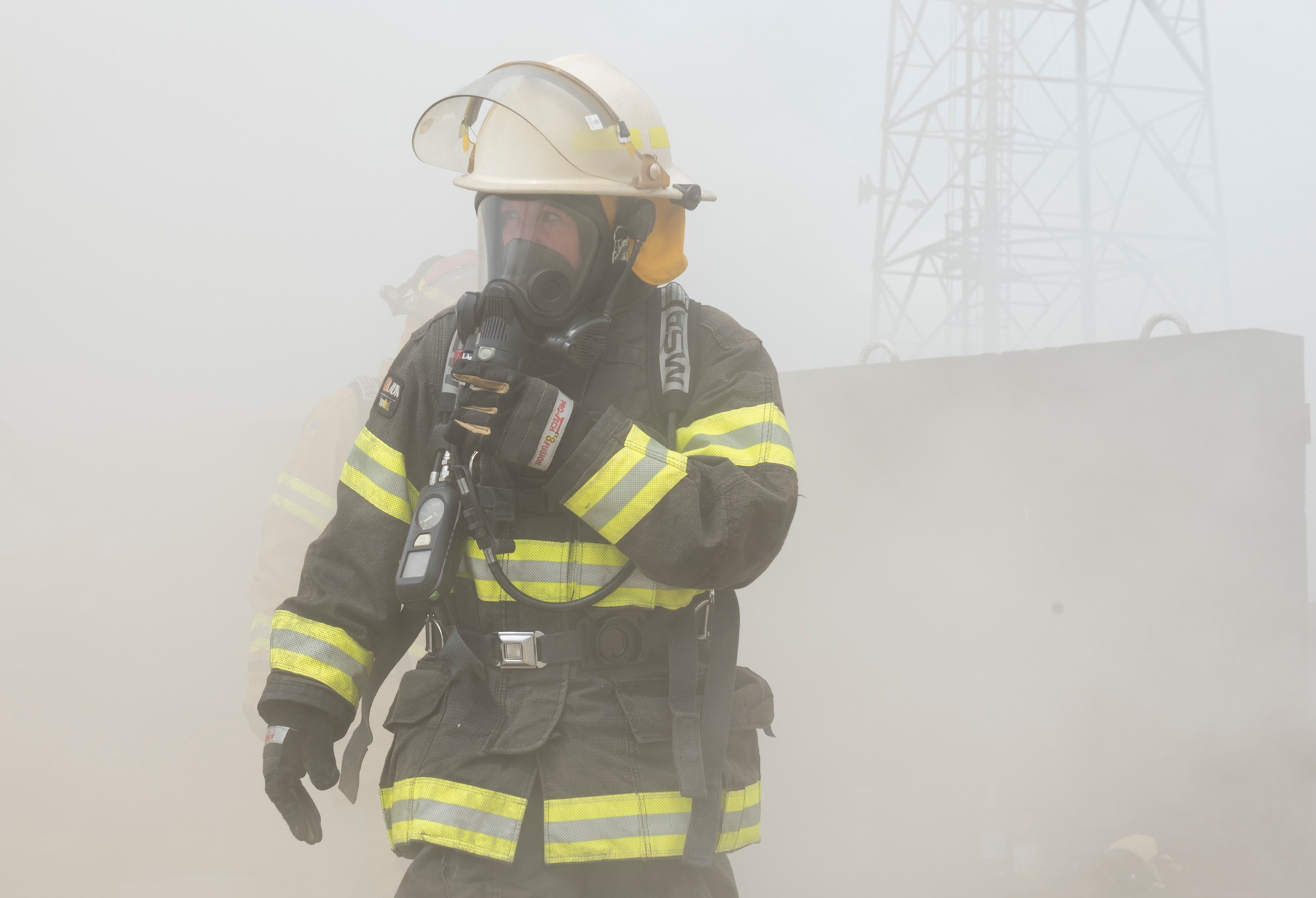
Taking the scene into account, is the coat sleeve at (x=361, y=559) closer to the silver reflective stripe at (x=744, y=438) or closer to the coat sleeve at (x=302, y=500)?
the silver reflective stripe at (x=744, y=438)

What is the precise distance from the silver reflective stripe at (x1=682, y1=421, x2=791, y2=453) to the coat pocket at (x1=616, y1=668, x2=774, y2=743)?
1.27ft

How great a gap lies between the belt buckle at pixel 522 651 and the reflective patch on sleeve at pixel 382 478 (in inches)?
11.0

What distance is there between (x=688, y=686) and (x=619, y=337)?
0.60 meters

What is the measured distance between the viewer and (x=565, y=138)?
167 cm

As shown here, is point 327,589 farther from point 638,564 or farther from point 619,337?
point 619,337

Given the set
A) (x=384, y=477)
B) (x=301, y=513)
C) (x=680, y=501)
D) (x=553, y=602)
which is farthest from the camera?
(x=301, y=513)

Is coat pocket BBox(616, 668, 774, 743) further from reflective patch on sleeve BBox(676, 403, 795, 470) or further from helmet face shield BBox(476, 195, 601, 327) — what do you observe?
helmet face shield BBox(476, 195, 601, 327)

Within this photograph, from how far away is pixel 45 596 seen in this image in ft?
22.0

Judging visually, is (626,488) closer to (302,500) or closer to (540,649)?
(540,649)

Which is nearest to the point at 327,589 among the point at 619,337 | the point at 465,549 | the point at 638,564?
the point at 465,549

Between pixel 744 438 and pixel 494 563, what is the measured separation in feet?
1.47

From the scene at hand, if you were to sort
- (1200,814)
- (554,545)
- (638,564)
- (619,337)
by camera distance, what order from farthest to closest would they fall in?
(1200,814) < (619,337) < (554,545) < (638,564)

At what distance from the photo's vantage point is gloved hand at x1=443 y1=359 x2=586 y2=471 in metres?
1.45

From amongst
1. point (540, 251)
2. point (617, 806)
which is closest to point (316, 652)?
point (617, 806)
